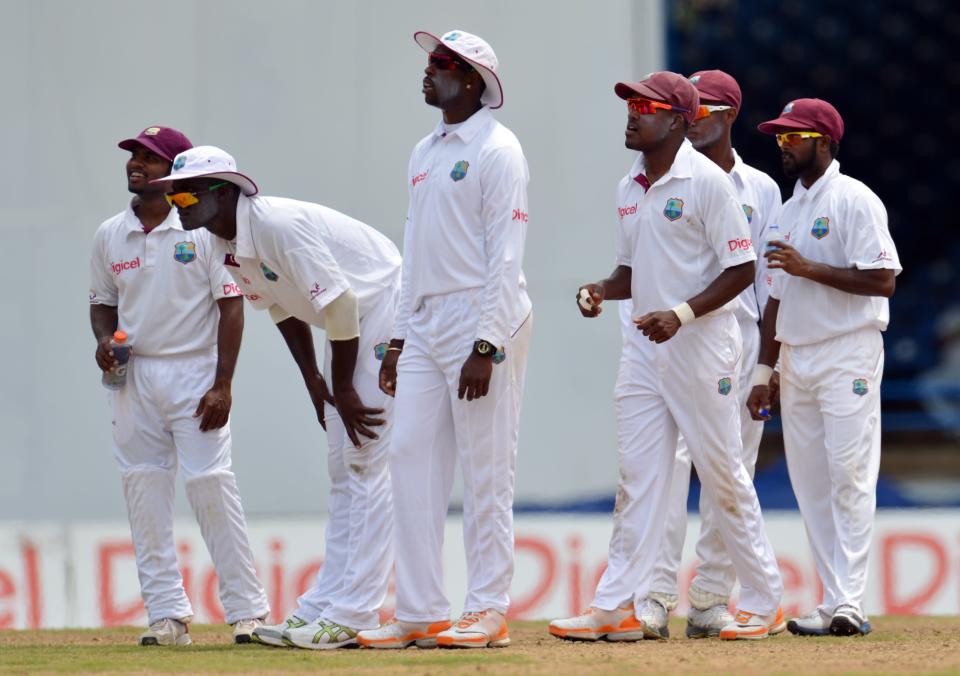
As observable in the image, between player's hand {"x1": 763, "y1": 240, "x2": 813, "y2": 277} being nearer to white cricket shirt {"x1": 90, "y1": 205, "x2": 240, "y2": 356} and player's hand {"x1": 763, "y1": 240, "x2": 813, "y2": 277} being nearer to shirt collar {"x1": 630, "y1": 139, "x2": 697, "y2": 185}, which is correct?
shirt collar {"x1": 630, "y1": 139, "x2": 697, "y2": 185}

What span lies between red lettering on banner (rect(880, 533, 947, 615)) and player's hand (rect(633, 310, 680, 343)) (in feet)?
14.1

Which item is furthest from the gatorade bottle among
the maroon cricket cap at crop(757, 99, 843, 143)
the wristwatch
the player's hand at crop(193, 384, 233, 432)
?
the maroon cricket cap at crop(757, 99, 843, 143)

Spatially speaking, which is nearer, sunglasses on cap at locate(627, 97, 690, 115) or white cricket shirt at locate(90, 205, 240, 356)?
sunglasses on cap at locate(627, 97, 690, 115)

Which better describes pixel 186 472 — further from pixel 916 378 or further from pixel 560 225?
pixel 916 378

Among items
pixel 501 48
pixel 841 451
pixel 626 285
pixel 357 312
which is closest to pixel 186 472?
pixel 357 312

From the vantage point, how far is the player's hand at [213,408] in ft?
22.7

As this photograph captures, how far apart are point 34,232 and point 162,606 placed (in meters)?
5.57

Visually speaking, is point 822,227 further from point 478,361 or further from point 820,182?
point 478,361

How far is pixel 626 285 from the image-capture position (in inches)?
262

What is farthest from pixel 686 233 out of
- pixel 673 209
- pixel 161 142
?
pixel 161 142

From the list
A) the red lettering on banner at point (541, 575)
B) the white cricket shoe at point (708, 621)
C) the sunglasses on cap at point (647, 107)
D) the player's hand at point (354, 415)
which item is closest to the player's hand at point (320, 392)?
the player's hand at point (354, 415)

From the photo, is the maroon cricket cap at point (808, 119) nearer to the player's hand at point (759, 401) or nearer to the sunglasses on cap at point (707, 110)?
the sunglasses on cap at point (707, 110)

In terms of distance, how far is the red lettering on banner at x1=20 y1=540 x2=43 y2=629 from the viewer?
990 cm

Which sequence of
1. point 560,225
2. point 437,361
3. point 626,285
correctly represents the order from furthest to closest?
point 560,225
point 626,285
point 437,361
